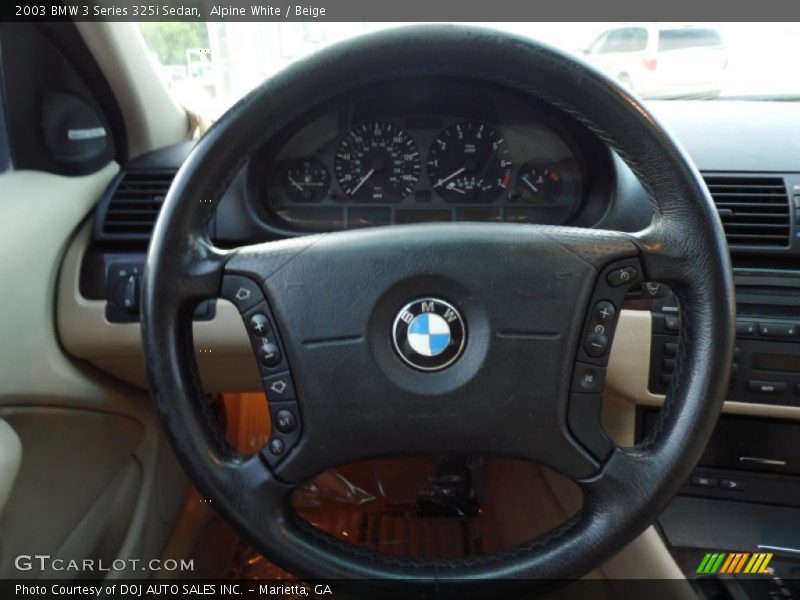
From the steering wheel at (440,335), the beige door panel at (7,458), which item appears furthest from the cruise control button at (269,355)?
the beige door panel at (7,458)

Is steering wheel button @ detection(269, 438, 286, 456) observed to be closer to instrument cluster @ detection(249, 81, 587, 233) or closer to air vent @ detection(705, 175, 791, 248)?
instrument cluster @ detection(249, 81, 587, 233)

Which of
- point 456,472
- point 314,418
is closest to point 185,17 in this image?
point 314,418

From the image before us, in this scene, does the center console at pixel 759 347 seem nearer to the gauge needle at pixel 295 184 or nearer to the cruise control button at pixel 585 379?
the cruise control button at pixel 585 379

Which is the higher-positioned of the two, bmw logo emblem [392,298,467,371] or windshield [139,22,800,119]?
windshield [139,22,800,119]

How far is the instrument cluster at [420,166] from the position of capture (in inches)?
59.1

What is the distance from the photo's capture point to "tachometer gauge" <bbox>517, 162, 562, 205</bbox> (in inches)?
60.3

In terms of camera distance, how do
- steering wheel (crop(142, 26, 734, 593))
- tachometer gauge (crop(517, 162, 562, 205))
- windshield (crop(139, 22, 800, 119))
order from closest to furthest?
steering wheel (crop(142, 26, 734, 593))
windshield (crop(139, 22, 800, 119))
tachometer gauge (crop(517, 162, 562, 205))

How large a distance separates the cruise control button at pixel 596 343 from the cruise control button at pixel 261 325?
0.39 metres

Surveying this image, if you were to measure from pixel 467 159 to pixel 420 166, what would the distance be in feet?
0.31

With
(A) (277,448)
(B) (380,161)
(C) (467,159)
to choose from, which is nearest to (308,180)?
(B) (380,161)

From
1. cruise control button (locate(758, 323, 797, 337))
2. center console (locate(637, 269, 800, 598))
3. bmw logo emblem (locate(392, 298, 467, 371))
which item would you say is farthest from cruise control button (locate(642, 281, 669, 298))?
bmw logo emblem (locate(392, 298, 467, 371))

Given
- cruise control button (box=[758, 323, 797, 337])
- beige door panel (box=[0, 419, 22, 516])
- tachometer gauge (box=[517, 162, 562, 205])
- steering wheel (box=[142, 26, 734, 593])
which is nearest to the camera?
steering wheel (box=[142, 26, 734, 593])

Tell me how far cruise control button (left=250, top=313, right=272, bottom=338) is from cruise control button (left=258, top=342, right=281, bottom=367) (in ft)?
0.05

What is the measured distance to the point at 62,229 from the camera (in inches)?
57.8
